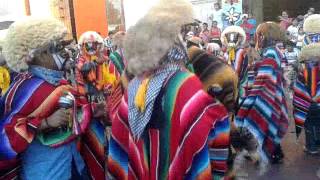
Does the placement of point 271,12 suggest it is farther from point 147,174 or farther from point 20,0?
point 147,174

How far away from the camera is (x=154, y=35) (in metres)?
3.05

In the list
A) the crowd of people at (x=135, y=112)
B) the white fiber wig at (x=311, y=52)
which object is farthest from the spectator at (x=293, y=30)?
the crowd of people at (x=135, y=112)

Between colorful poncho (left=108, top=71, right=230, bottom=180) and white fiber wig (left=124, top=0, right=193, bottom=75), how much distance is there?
0.18 metres

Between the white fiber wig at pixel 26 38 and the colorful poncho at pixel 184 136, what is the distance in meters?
Result: 0.99

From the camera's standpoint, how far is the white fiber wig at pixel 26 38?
11.7 feet

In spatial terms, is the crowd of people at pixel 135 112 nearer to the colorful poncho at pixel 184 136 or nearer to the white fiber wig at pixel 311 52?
the colorful poncho at pixel 184 136

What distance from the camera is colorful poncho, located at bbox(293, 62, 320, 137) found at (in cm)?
698

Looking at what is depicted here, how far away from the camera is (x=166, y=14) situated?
122 inches

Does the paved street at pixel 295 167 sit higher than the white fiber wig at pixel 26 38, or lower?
lower

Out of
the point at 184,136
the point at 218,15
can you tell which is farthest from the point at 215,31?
the point at 184,136

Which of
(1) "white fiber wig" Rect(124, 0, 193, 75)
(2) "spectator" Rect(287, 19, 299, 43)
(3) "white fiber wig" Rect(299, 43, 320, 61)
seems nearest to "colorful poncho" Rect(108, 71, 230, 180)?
(1) "white fiber wig" Rect(124, 0, 193, 75)

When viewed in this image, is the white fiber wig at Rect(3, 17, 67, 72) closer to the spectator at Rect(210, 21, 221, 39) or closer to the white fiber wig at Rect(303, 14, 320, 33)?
the white fiber wig at Rect(303, 14, 320, 33)

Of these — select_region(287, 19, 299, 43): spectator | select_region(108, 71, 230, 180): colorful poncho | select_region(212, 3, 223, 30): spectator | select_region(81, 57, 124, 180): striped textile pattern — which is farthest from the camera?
select_region(212, 3, 223, 30): spectator

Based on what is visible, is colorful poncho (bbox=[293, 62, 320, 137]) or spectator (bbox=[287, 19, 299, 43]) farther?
spectator (bbox=[287, 19, 299, 43])
